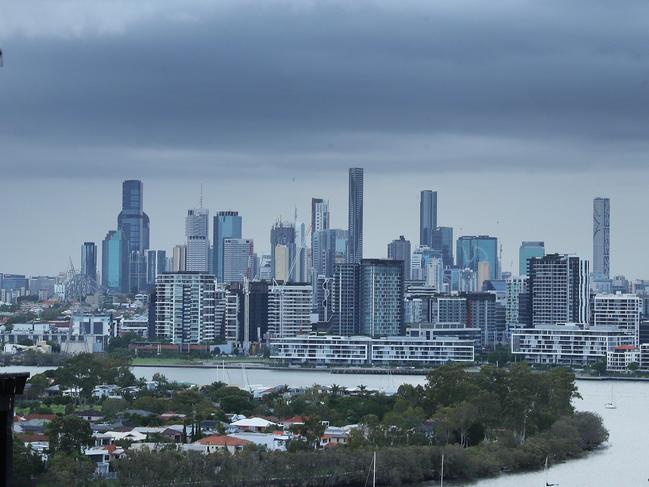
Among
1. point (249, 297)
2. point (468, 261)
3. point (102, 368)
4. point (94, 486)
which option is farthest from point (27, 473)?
point (468, 261)

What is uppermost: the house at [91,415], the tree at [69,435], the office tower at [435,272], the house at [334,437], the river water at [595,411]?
the office tower at [435,272]

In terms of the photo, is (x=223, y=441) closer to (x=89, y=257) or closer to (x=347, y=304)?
(x=347, y=304)

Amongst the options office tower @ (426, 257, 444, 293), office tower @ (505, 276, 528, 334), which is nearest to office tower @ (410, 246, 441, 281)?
office tower @ (426, 257, 444, 293)

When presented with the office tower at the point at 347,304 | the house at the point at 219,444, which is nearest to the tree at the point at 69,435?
the house at the point at 219,444

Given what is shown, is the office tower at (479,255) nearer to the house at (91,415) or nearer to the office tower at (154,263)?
the office tower at (154,263)

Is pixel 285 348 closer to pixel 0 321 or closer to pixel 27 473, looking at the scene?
pixel 0 321

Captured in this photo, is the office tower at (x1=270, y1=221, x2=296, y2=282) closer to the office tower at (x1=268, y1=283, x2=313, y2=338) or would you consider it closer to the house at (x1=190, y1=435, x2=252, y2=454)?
the office tower at (x1=268, y1=283, x2=313, y2=338)

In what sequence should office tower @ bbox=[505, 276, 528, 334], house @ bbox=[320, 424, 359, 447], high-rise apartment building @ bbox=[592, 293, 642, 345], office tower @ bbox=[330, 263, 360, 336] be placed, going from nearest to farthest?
house @ bbox=[320, 424, 359, 447], high-rise apartment building @ bbox=[592, 293, 642, 345], office tower @ bbox=[330, 263, 360, 336], office tower @ bbox=[505, 276, 528, 334]
